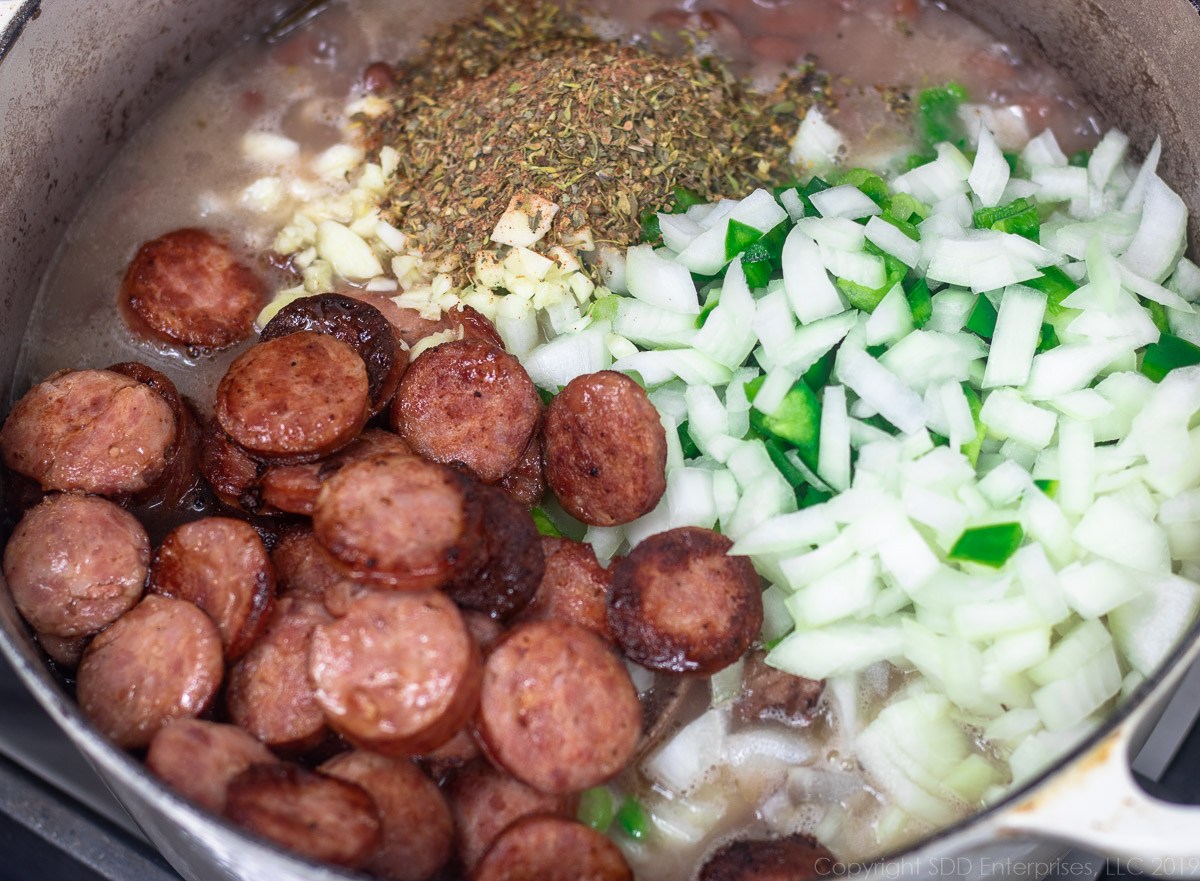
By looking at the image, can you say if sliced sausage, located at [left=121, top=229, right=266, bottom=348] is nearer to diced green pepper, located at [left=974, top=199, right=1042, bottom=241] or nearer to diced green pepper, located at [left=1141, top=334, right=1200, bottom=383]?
diced green pepper, located at [left=974, top=199, right=1042, bottom=241]

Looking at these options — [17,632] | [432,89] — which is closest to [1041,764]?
[17,632]

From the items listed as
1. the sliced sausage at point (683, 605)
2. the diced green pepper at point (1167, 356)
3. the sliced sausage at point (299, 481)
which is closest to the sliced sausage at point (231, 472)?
the sliced sausage at point (299, 481)

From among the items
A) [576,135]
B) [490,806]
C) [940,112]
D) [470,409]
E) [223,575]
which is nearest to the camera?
[490,806]

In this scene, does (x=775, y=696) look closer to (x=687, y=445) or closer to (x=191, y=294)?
(x=687, y=445)

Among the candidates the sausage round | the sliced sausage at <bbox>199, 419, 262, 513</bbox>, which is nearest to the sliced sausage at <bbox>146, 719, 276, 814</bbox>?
the sliced sausage at <bbox>199, 419, 262, 513</bbox>

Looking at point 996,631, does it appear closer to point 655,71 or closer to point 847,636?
point 847,636

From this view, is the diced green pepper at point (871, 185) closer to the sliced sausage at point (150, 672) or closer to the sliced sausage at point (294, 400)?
the sliced sausage at point (294, 400)

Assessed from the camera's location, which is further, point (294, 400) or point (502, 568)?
point (294, 400)

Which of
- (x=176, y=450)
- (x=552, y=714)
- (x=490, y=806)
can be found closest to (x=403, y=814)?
(x=490, y=806)
